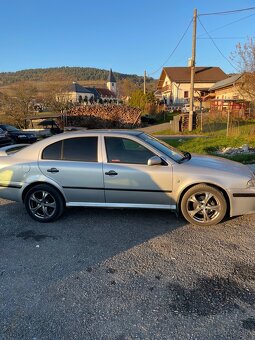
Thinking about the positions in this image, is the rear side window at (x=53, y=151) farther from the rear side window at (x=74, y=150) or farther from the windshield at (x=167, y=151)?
the windshield at (x=167, y=151)

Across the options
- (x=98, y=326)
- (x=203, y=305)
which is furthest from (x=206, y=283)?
(x=98, y=326)

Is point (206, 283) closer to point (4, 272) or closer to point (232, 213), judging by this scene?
point (232, 213)

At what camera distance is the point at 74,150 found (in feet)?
15.9

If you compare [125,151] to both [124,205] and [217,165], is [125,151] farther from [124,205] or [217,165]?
[217,165]

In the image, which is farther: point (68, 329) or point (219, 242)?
point (219, 242)

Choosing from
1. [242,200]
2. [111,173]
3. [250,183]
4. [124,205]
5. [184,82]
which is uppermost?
[184,82]

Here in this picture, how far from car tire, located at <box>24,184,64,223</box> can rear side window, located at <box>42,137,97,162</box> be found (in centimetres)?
53

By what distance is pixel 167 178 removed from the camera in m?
4.50

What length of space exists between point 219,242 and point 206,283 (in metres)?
1.01

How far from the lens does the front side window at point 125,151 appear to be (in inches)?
183

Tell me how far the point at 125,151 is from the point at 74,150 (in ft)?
2.76

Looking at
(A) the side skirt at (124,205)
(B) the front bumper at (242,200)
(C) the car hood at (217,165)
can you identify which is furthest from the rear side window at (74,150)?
(B) the front bumper at (242,200)

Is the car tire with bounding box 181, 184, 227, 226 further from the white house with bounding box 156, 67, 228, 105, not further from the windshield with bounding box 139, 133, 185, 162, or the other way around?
the white house with bounding box 156, 67, 228, 105

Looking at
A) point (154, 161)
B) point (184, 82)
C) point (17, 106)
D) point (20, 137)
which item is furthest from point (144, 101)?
point (154, 161)
